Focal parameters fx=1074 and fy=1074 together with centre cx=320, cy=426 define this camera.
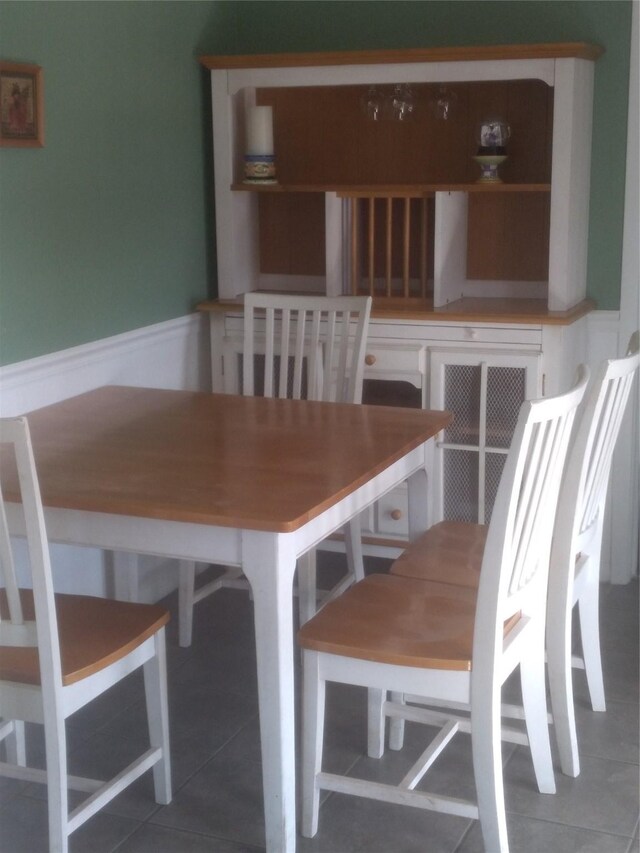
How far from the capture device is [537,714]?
2.27m

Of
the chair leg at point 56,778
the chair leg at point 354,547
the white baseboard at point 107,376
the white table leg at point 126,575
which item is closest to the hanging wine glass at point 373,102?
the white baseboard at point 107,376

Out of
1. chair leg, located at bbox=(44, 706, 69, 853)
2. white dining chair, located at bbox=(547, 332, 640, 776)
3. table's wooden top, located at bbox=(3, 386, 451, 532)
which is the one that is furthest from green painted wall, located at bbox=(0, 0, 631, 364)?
white dining chair, located at bbox=(547, 332, 640, 776)

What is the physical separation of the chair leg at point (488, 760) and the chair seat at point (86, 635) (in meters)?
0.66

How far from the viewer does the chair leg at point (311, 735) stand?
2.07 m

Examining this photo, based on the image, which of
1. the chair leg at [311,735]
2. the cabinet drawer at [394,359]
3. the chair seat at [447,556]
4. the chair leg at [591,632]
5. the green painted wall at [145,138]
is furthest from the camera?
the cabinet drawer at [394,359]

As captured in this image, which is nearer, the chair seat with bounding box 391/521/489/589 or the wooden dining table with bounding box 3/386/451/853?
the wooden dining table with bounding box 3/386/451/853

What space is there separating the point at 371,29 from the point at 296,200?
62 cm

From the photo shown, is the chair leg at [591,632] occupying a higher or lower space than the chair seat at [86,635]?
lower

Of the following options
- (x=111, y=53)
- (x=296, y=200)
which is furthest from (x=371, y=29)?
(x=111, y=53)

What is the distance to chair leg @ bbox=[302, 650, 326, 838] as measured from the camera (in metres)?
2.07

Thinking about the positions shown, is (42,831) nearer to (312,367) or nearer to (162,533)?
(162,533)

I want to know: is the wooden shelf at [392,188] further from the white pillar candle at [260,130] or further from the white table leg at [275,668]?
the white table leg at [275,668]

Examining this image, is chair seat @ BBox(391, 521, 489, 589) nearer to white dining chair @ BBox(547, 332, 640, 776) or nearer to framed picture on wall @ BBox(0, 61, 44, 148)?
white dining chair @ BBox(547, 332, 640, 776)

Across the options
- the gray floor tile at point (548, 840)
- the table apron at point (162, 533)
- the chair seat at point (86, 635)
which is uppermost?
the table apron at point (162, 533)
